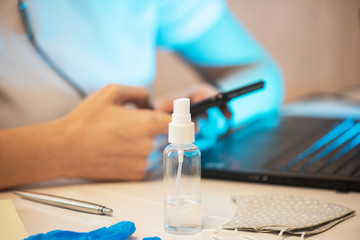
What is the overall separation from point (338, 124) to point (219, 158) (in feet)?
1.08

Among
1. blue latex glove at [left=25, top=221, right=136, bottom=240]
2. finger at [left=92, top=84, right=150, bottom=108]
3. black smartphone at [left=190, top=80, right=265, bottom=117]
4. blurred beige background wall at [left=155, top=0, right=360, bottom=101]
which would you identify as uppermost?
blurred beige background wall at [left=155, top=0, right=360, bottom=101]

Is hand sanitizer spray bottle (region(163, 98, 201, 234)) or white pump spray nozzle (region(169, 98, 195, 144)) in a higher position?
white pump spray nozzle (region(169, 98, 195, 144))

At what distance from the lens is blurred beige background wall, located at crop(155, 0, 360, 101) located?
149cm

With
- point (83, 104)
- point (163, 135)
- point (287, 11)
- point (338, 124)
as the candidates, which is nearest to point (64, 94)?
point (83, 104)

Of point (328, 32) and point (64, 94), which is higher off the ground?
point (328, 32)

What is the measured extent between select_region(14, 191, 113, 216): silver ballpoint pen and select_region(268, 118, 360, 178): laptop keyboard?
27cm

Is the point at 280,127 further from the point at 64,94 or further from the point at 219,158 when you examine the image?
the point at 64,94

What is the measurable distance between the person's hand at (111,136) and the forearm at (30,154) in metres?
0.02

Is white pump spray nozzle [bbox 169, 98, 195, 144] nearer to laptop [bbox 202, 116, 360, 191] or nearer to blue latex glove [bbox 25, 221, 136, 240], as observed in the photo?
blue latex glove [bbox 25, 221, 136, 240]

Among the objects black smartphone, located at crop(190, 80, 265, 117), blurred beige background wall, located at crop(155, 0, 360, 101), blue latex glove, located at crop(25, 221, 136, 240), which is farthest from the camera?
blurred beige background wall, located at crop(155, 0, 360, 101)

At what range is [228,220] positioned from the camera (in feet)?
1.70

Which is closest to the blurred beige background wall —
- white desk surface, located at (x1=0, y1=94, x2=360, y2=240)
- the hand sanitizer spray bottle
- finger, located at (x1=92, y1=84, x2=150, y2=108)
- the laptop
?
the laptop

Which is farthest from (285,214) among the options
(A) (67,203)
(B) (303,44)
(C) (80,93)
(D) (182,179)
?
(B) (303,44)

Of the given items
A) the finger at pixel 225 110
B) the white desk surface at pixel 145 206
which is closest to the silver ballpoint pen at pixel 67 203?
the white desk surface at pixel 145 206
